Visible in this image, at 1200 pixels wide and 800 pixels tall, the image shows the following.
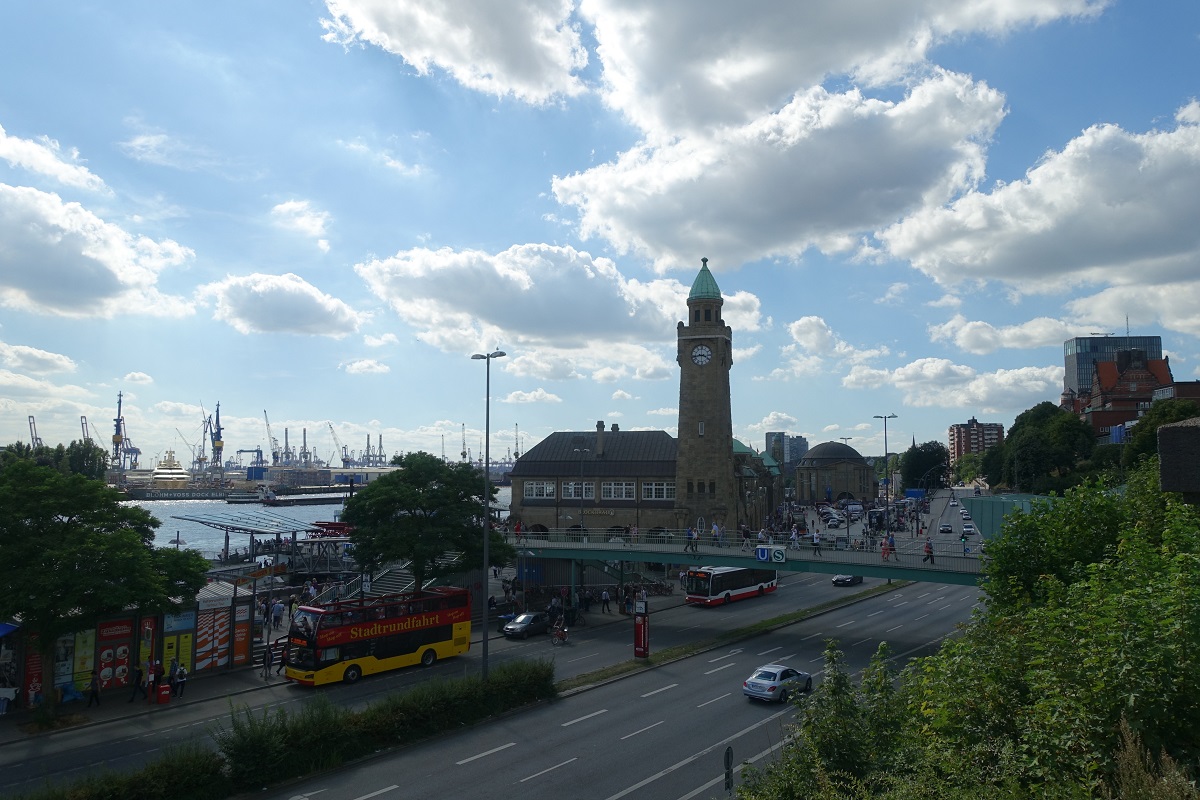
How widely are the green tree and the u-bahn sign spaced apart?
132ft

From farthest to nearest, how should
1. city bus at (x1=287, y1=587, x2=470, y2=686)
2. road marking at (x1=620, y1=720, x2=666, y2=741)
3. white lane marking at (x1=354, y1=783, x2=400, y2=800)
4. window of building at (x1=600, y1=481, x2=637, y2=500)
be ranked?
window of building at (x1=600, y1=481, x2=637, y2=500) < city bus at (x1=287, y1=587, x2=470, y2=686) < road marking at (x1=620, y1=720, x2=666, y2=741) < white lane marking at (x1=354, y1=783, x2=400, y2=800)

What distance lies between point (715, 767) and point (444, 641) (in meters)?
17.5

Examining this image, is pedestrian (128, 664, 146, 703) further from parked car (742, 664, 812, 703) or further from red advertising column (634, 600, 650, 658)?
parked car (742, 664, 812, 703)

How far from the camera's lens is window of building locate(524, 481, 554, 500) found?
74875mm

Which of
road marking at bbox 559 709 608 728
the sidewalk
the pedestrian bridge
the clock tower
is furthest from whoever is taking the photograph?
the clock tower

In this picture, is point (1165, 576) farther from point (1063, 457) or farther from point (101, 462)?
point (101, 462)

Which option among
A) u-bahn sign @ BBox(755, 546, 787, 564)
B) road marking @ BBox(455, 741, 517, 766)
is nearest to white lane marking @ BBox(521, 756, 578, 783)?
road marking @ BBox(455, 741, 517, 766)

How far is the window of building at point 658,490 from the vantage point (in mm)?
71188

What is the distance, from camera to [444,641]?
36562mm

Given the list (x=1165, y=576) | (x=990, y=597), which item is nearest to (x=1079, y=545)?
(x=990, y=597)

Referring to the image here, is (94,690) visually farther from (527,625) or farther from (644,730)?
(527,625)

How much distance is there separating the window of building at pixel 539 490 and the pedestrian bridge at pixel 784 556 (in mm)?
18625

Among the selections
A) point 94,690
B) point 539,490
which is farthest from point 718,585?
point 94,690

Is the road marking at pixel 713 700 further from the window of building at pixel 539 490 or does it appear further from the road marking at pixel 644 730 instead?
the window of building at pixel 539 490
